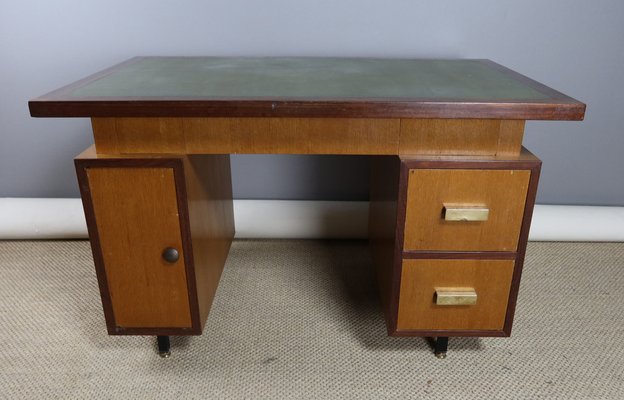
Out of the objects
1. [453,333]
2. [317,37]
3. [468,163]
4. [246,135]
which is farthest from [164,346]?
[317,37]

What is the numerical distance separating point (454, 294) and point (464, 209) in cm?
18

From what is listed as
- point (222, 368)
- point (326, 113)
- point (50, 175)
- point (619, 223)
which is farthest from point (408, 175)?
point (50, 175)

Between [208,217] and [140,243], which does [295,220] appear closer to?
[208,217]

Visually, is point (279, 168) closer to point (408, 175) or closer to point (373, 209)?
point (373, 209)

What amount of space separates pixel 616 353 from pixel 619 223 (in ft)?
1.92

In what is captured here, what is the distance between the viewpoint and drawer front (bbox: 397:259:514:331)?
0.97m

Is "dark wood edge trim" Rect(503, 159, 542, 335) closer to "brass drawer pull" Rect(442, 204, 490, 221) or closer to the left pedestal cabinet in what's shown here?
"brass drawer pull" Rect(442, 204, 490, 221)

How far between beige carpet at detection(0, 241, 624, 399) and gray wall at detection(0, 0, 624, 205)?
0.50m

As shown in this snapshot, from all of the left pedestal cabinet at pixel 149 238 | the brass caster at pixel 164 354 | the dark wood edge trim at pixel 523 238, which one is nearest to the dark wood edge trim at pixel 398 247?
the dark wood edge trim at pixel 523 238

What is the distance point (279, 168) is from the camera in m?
1.55

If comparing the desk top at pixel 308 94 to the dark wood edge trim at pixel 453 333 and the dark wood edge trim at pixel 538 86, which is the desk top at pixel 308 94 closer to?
the dark wood edge trim at pixel 538 86

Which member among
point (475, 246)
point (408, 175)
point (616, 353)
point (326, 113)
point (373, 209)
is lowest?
point (616, 353)

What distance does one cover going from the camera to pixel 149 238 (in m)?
0.94

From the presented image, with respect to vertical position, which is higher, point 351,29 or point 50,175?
point 351,29
